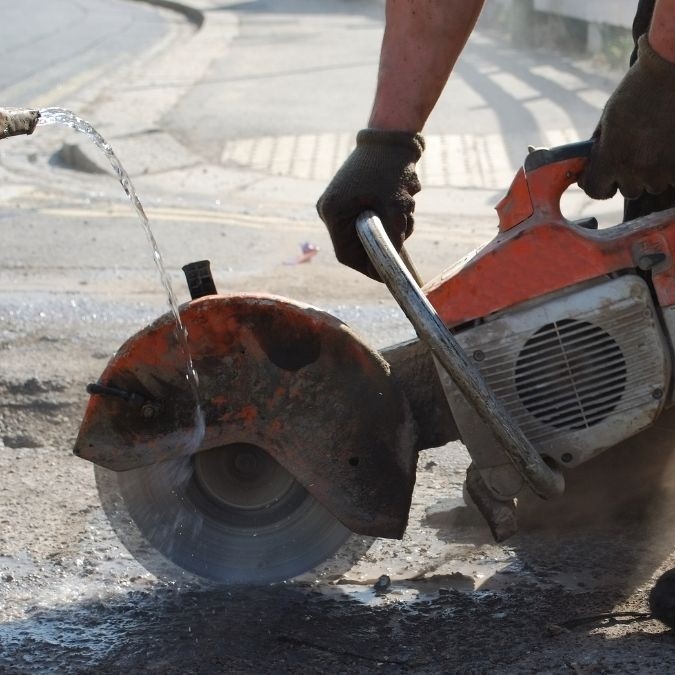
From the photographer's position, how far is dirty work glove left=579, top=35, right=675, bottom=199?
7.91 feet

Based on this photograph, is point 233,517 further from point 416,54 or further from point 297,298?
point 297,298

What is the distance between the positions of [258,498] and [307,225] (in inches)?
144

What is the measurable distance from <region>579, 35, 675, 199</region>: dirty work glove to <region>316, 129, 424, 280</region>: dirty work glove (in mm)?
420

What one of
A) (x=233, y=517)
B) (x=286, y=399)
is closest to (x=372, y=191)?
(x=286, y=399)

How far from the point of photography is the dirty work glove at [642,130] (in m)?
2.41

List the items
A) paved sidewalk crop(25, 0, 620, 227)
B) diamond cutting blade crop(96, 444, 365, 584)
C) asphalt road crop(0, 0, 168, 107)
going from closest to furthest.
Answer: diamond cutting blade crop(96, 444, 365, 584) → paved sidewalk crop(25, 0, 620, 227) → asphalt road crop(0, 0, 168, 107)

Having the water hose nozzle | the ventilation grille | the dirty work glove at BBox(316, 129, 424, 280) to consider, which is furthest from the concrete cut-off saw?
the water hose nozzle

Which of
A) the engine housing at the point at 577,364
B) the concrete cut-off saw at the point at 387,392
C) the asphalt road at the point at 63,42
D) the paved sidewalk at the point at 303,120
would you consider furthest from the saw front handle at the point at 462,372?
the asphalt road at the point at 63,42

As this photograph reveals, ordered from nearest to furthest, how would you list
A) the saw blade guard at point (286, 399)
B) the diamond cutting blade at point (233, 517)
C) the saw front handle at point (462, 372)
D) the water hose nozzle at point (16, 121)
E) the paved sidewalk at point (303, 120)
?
the water hose nozzle at point (16, 121) < the saw front handle at point (462, 372) < the saw blade guard at point (286, 399) < the diamond cutting blade at point (233, 517) < the paved sidewalk at point (303, 120)

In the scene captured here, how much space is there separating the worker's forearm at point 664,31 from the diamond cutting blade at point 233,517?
3.88ft

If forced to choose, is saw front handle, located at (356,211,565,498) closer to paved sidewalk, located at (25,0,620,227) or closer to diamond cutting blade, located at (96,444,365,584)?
diamond cutting blade, located at (96,444,365,584)

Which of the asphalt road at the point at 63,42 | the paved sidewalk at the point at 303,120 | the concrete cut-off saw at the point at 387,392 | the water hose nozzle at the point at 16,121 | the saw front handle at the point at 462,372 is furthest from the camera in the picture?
the asphalt road at the point at 63,42

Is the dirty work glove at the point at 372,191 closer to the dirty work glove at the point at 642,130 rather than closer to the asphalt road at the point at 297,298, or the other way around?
the dirty work glove at the point at 642,130

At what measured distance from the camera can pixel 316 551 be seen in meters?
2.77
